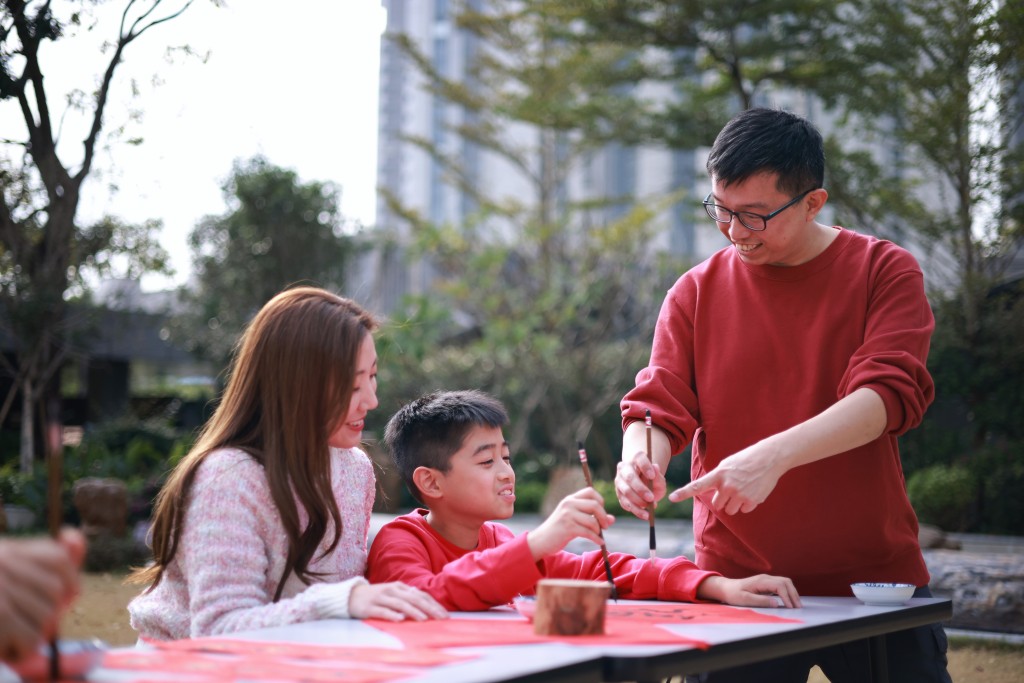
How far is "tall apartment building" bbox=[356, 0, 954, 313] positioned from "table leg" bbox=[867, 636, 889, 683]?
11858 mm

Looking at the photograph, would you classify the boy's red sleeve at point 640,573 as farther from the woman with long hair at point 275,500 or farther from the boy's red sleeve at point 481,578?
the woman with long hair at point 275,500

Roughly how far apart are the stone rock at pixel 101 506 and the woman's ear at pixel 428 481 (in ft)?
23.0

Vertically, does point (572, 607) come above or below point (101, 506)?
above

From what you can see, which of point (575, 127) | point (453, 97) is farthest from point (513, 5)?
point (575, 127)

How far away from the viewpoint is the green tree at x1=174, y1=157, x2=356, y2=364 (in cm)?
1416

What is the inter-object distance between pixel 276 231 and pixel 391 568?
41.5 ft

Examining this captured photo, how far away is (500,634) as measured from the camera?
5.29ft

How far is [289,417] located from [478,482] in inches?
20.3

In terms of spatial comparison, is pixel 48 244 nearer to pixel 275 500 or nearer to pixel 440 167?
pixel 275 500

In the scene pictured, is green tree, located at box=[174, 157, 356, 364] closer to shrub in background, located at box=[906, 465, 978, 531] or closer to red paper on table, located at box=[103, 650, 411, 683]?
shrub in background, located at box=[906, 465, 978, 531]

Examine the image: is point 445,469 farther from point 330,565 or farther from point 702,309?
point 702,309

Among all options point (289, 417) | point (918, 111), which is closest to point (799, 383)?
point (289, 417)

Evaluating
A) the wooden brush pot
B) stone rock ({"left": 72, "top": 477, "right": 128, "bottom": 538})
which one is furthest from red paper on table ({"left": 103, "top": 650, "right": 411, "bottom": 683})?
stone rock ({"left": 72, "top": 477, "right": 128, "bottom": 538})

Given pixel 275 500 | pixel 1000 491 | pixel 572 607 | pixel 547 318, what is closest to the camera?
pixel 572 607
